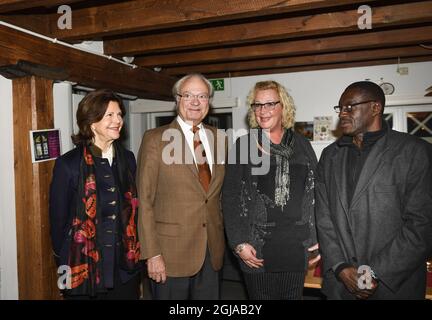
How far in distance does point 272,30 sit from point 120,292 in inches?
84.6

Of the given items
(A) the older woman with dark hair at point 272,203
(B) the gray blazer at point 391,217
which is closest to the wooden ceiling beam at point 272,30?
(A) the older woman with dark hair at point 272,203

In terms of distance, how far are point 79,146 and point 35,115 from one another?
2.36 feet

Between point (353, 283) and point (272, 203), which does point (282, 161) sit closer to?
point (272, 203)

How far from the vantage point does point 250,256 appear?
76.8 inches

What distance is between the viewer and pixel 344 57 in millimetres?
3836

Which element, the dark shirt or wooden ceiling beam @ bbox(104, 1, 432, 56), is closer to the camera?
the dark shirt

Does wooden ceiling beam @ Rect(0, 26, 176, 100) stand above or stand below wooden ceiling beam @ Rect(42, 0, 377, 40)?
below

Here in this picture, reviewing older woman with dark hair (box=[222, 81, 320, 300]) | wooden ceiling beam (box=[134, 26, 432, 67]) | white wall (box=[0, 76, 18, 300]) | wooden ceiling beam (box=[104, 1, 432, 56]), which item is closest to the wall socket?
wooden ceiling beam (box=[134, 26, 432, 67])

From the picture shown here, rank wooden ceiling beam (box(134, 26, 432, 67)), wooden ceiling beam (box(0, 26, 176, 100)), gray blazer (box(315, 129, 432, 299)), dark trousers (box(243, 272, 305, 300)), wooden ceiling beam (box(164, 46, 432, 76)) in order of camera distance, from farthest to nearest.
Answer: wooden ceiling beam (box(164, 46, 432, 76)) < wooden ceiling beam (box(134, 26, 432, 67)) < wooden ceiling beam (box(0, 26, 176, 100)) < dark trousers (box(243, 272, 305, 300)) < gray blazer (box(315, 129, 432, 299))

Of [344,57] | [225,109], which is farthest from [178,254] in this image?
[225,109]

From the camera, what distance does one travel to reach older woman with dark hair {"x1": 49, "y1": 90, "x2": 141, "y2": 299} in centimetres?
186

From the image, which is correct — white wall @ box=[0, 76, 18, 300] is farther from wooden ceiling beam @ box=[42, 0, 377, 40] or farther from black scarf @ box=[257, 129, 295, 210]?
black scarf @ box=[257, 129, 295, 210]

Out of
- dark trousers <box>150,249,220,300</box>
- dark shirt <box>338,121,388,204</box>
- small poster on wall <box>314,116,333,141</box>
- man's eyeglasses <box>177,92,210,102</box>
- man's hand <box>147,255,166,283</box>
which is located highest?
man's eyeglasses <box>177,92,210,102</box>

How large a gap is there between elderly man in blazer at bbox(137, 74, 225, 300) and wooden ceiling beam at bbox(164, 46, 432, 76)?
2.12 metres
